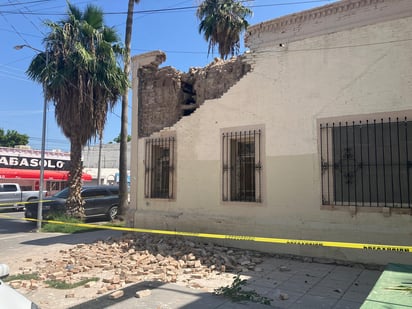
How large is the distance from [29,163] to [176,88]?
85.3ft

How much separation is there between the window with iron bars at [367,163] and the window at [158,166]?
14.6 feet

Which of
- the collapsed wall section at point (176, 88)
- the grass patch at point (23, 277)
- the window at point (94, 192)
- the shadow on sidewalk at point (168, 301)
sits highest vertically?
the collapsed wall section at point (176, 88)

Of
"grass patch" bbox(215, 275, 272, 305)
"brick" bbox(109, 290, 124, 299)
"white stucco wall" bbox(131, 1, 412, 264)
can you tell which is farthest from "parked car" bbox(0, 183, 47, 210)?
"grass patch" bbox(215, 275, 272, 305)

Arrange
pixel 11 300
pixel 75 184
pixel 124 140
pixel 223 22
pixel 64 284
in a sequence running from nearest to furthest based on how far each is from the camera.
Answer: pixel 11 300, pixel 64 284, pixel 75 184, pixel 124 140, pixel 223 22

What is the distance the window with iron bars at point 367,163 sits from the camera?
700cm

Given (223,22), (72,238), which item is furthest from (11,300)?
(223,22)

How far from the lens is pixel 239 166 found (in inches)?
364

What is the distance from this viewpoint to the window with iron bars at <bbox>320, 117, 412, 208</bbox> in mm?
7004

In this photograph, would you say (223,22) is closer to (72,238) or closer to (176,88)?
(176,88)

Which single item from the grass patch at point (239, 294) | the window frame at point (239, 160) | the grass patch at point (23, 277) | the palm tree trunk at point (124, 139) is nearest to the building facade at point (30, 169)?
the palm tree trunk at point (124, 139)

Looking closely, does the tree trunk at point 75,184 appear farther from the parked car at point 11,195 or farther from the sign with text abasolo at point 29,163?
the sign with text abasolo at point 29,163

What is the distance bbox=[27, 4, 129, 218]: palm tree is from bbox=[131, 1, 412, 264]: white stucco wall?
5.62m

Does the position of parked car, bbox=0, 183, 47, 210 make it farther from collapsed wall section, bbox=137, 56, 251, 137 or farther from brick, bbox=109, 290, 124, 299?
brick, bbox=109, 290, 124, 299

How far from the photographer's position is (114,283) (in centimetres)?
628
